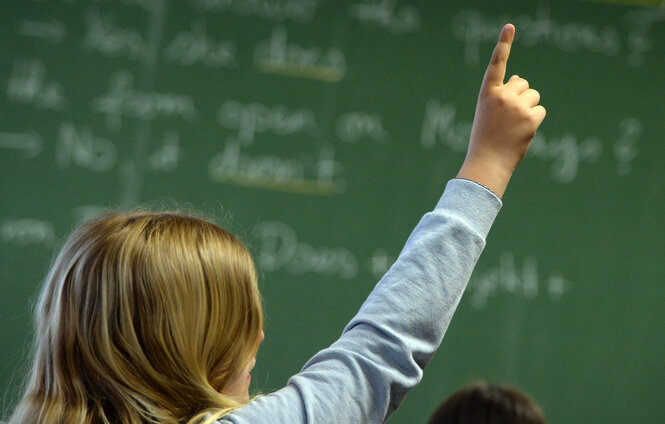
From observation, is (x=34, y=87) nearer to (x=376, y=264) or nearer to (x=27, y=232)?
(x=27, y=232)

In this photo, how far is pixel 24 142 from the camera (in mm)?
2541

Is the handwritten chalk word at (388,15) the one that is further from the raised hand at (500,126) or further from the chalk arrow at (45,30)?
the raised hand at (500,126)

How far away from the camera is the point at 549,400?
2711 millimetres

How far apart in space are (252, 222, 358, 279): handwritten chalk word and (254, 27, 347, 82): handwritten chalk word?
1.62 ft

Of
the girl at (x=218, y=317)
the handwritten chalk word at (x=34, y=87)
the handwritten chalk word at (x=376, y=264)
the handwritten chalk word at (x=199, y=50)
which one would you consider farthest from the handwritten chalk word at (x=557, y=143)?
the girl at (x=218, y=317)

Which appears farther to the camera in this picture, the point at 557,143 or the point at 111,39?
the point at 557,143

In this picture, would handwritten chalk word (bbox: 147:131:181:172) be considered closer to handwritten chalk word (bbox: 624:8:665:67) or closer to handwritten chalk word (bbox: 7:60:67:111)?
handwritten chalk word (bbox: 7:60:67:111)

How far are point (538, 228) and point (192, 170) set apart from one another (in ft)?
3.74

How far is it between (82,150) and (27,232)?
0.98 feet

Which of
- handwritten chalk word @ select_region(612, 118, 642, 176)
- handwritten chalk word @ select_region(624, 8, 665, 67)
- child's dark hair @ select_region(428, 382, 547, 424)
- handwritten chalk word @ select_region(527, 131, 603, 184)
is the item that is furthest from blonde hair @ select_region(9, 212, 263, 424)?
handwritten chalk word @ select_region(624, 8, 665, 67)

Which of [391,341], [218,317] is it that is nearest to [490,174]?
[391,341]

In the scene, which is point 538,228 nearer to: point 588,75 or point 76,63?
point 588,75

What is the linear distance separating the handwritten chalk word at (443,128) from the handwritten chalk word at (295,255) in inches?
18.1

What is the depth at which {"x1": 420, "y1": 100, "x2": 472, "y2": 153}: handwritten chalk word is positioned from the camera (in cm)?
271
